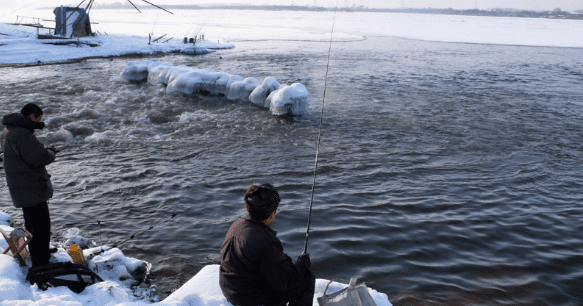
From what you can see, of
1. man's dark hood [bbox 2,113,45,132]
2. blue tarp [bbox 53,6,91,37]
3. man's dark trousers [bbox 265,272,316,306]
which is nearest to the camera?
man's dark trousers [bbox 265,272,316,306]

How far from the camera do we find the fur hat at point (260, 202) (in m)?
2.96

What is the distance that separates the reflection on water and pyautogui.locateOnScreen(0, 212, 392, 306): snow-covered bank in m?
0.59

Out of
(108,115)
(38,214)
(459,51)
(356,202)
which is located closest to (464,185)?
(356,202)

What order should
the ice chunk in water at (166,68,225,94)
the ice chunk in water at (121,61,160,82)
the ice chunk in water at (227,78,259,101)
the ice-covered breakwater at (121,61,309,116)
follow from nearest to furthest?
1. the ice-covered breakwater at (121,61,309,116)
2. the ice chunk in water at (227,78,259,101)
3. the ice chunk in water at (166,68,225,94)
4. the ice chunk in water at (121,61,160,82)

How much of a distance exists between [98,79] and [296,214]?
55.6 feet

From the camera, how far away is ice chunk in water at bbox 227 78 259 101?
16.6 m

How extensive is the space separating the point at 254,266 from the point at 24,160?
283 centimetres

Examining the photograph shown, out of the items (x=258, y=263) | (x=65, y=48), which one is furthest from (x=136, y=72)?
(x=258, y=263)

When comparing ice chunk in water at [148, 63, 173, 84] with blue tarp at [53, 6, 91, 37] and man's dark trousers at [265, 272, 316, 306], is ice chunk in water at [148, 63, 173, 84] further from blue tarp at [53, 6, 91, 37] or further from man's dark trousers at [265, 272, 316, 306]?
man's dark trousers at [265, 272, 316, 306]

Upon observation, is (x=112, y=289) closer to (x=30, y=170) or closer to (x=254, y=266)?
(x=30, y=170)

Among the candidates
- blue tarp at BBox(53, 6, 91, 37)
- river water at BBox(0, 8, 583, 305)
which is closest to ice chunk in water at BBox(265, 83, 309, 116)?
river water at BBox(0, 8, 583, 305)

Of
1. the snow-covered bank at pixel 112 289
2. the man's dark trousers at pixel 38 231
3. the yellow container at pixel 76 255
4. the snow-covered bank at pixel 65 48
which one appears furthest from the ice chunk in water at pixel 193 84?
the man's dark trousers at pixel 38 231

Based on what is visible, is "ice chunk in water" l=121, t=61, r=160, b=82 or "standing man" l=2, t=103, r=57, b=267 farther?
"ice chunk in water" l=121, t=61, r=160, b=82

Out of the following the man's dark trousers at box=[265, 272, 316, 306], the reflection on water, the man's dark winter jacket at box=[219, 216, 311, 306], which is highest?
the man's dark winter jacket at box=[219, 216, 311, 306]
